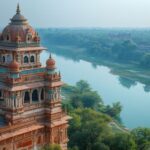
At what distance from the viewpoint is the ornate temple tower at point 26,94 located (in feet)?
45.6

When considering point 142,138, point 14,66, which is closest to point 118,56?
point 142,138

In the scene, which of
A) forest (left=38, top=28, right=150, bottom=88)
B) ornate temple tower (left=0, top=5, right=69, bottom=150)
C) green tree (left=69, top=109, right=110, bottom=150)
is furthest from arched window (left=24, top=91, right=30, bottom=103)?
forest (left=38, top=28, right=150, bottom=88)

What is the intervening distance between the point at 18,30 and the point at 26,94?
8.22 feet

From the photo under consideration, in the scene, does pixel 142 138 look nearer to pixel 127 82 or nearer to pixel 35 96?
pixel 35 96

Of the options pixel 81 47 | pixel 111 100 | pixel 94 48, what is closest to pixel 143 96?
pixel 111 100

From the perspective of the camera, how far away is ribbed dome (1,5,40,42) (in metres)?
14.6

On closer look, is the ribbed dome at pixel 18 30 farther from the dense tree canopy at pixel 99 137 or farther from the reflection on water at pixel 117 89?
the reflection on water at pixel 117 89

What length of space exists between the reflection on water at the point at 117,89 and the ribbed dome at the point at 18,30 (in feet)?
50.6

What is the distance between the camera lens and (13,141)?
13828 millimetres

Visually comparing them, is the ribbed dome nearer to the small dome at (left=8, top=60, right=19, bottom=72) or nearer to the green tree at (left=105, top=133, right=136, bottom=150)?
the small dome at (left=8, top=60, right=19, bottom=72)

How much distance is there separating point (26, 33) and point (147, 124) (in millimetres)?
16520

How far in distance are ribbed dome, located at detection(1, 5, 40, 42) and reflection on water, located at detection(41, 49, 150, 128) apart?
15.4 metres

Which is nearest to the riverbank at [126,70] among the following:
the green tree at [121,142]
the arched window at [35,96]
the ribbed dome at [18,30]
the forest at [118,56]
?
the forest at [118,56]

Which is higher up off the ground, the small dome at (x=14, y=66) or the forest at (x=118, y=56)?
the small dome at (x=14, y=66)
